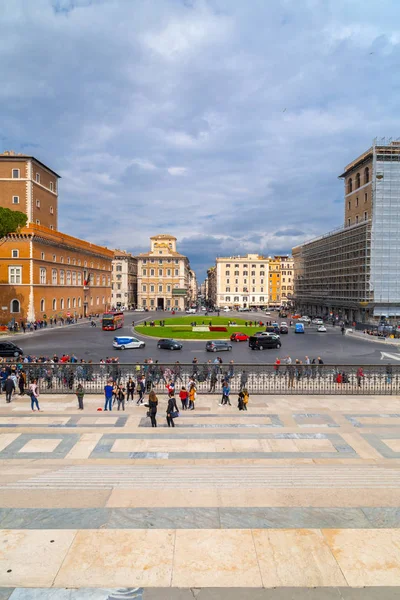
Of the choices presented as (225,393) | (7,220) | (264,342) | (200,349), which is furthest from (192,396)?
(7,220)

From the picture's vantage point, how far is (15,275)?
173ft

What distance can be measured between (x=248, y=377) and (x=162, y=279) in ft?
284

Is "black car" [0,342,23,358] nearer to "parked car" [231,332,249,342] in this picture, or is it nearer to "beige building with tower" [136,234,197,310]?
"parked car" [231,332,249,342]

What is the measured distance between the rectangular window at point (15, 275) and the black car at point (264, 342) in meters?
32.0

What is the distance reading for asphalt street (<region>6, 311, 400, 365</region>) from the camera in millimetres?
31380

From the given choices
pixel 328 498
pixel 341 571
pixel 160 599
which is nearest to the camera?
pixel 160 599

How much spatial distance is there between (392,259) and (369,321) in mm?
9245

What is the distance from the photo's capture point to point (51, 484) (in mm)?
9523

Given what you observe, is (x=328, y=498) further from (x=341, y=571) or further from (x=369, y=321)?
(x=369, y=321)

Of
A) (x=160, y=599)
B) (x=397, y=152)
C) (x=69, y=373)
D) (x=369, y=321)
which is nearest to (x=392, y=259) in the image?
(x=369, y=321)

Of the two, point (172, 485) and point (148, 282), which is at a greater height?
point (148, 282)

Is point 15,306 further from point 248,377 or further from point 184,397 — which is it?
point 184,397

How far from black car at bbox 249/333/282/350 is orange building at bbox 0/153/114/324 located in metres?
30.5

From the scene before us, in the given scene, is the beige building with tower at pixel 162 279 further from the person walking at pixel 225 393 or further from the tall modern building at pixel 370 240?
the person walking at pixel 225 393
